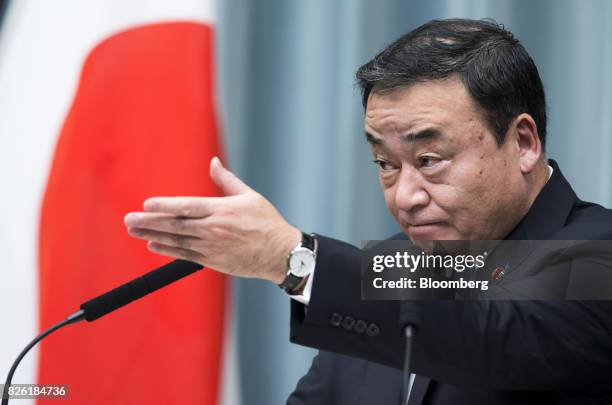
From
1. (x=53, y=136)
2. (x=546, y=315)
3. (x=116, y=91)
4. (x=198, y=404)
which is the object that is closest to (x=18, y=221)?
(x=53, y=136)

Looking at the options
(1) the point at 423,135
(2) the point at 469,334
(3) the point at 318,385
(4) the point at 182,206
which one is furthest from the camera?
(3) the point at 318,385

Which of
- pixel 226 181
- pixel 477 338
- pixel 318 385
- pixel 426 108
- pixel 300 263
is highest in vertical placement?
pixel 426 108

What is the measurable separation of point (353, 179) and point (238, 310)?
443 millimetres

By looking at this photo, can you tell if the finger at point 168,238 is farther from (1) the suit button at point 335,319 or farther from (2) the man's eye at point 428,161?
(2) the man's eye at point 428,161

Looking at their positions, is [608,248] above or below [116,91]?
below

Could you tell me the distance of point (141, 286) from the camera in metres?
1.26

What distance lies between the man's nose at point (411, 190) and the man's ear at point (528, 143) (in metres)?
Result: 0.20

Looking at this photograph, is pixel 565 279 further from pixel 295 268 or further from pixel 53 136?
pixel 53 136

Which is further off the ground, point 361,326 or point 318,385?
point 361,326

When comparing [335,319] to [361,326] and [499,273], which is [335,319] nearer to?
[361,326]

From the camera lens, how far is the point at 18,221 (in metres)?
2.10

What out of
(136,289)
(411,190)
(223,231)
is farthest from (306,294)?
(411,190)

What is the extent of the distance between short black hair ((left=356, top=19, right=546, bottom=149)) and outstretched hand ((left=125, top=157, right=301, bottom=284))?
564mm

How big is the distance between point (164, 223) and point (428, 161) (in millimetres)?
615
